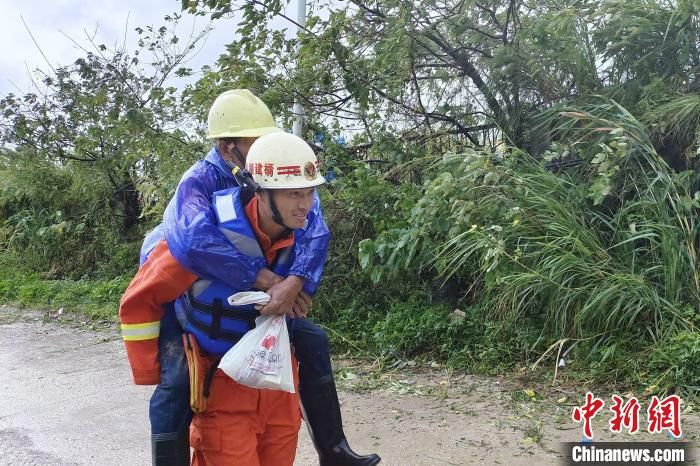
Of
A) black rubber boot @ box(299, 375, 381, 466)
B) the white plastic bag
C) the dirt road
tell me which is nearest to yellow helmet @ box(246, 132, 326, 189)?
the white plastic bag

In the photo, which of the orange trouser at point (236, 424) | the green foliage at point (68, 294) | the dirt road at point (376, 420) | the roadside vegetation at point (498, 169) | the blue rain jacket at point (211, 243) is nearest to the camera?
the blue rain jacket at point (211, 243)

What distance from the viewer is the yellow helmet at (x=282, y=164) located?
216cm

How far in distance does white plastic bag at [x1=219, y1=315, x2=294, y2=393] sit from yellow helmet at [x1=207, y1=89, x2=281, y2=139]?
0.83m

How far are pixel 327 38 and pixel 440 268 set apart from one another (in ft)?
7.40

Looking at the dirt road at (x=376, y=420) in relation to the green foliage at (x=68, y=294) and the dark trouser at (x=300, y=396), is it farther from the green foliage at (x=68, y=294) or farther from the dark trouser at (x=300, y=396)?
the green foliage at (x=68, y=294)

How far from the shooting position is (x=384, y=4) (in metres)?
5.61

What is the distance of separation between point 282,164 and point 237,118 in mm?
→ 647

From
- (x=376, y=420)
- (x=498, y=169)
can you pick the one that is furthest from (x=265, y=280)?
(x=498, y=169)

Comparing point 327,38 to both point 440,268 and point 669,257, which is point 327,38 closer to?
point 440,268

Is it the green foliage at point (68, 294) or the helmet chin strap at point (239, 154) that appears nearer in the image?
the helmet chin strap at point (239, 154)

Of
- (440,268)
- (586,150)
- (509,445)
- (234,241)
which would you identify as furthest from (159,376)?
(586,150)

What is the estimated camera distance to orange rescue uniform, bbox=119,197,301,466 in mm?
2225

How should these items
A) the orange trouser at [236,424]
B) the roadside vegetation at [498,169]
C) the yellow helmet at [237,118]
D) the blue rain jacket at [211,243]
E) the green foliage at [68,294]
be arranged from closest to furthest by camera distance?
the blue rain jacket at [211,243] < the orange trouser at [236,424] < the yellow helmet at [237,118] < the roadside vegetation at [498,169] < the green foliage at [68,294]

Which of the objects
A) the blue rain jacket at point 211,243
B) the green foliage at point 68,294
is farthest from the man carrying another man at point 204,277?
the green foliage at point 68,294
